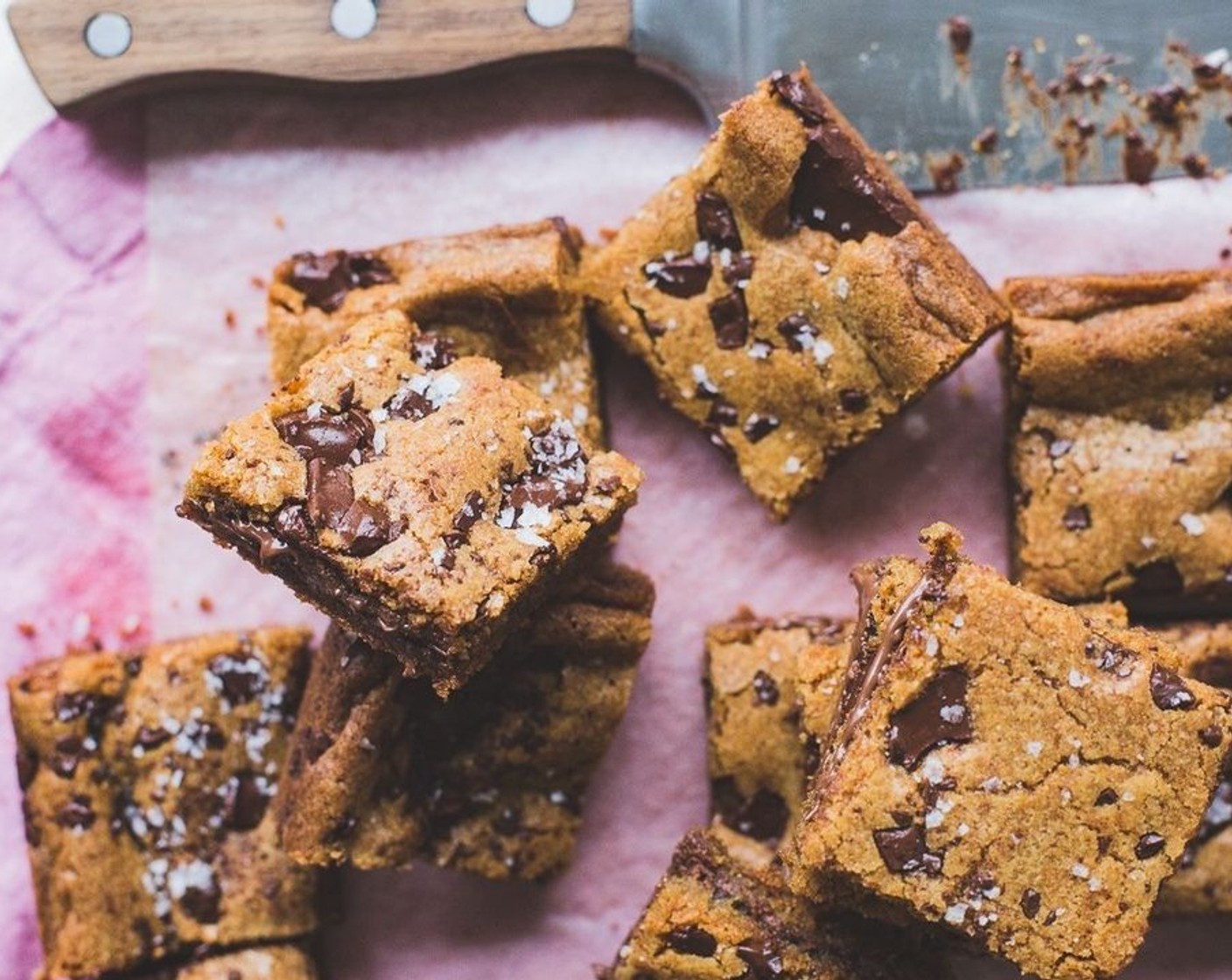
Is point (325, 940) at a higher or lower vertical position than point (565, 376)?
lower

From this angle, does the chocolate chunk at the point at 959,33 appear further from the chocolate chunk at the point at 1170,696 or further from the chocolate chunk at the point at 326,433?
the chocolate chunk at the point at 326,433

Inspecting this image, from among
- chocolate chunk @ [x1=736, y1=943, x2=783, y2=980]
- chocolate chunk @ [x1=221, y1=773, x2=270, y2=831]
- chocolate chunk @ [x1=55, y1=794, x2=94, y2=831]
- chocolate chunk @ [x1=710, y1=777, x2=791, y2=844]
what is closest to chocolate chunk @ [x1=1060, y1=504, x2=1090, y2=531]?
chocolate chunk @ [x1=710, y1=777, x2=791, y2=844]

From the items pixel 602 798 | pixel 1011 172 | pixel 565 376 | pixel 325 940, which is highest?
pixel 1011 172

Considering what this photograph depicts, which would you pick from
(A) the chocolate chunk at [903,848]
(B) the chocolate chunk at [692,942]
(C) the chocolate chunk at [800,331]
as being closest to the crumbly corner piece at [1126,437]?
(C) the chocolate chunk at [800,331]

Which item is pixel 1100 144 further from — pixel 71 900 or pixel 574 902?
pixel 71 900

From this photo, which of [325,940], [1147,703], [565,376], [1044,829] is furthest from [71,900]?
[1147,703]

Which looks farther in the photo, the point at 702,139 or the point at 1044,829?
the point at 702,139

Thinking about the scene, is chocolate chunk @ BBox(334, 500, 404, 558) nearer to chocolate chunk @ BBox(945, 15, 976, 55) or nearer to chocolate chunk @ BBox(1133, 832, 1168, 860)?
chocolate chunk @ BBox(1133, 832, 1168, 860)

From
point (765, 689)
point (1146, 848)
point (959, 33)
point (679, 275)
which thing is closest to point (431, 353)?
point (679, 275)
